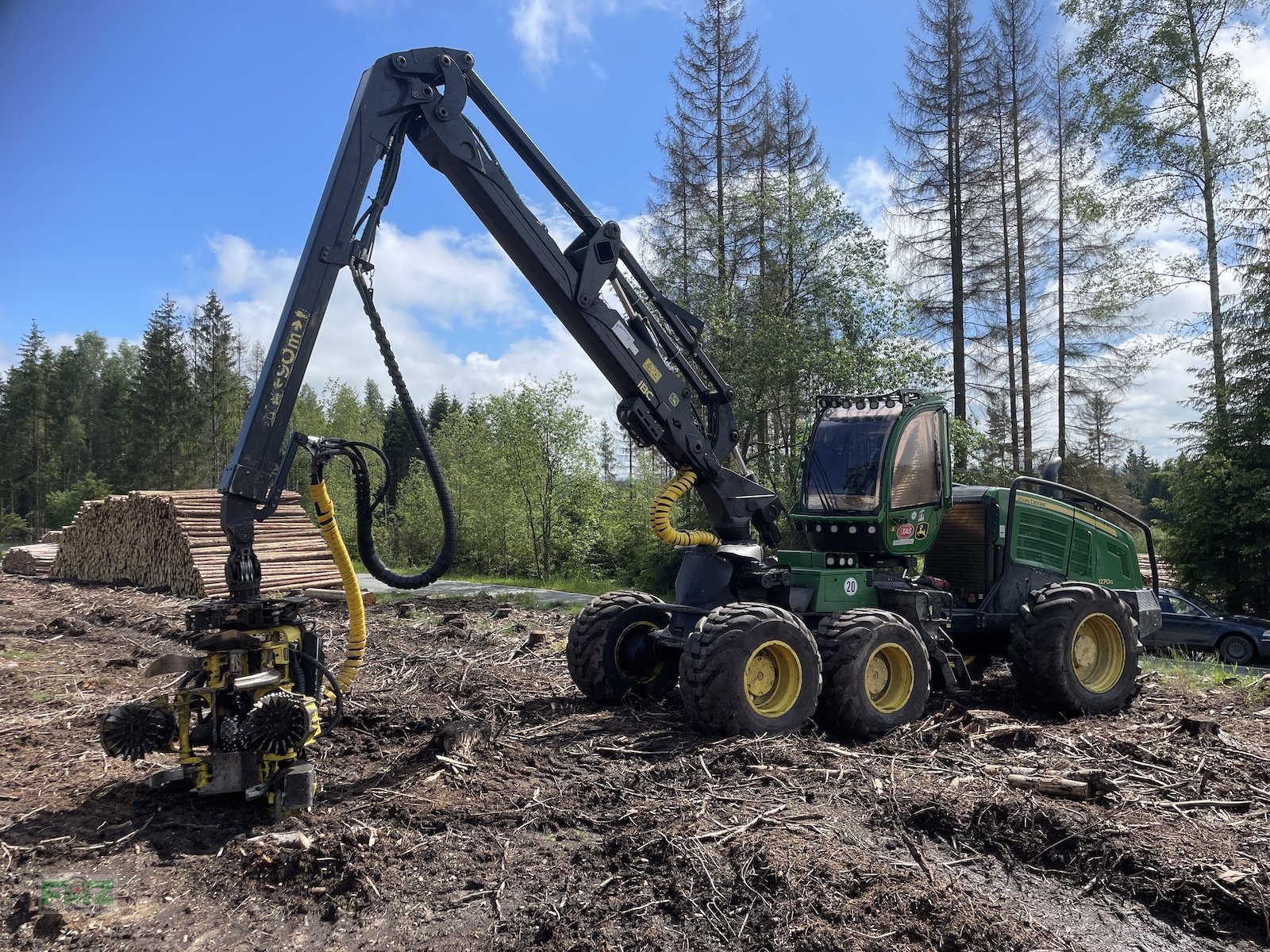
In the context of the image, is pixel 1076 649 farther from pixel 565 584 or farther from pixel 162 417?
pixel 162 417

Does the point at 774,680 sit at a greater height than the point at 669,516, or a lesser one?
lesser

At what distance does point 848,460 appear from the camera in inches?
295

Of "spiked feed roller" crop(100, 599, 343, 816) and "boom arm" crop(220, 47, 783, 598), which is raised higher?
"boom arm" crop(220, 47, 783, 598)

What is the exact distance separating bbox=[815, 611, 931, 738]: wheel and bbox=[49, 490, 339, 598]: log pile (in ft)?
41.3

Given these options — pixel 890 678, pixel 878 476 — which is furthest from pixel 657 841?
pixel 878 476

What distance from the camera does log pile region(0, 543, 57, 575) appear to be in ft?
69.8

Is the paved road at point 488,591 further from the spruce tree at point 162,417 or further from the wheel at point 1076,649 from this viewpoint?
the spruce tree at point 162,417

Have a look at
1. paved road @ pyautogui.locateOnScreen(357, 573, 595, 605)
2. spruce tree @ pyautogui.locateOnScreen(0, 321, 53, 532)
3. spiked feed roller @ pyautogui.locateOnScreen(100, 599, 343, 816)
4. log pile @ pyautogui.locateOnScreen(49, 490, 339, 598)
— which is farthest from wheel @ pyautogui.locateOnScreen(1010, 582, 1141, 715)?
spruce tree @ pyautogui.locateOnScreen(0, 321, 53, 532)

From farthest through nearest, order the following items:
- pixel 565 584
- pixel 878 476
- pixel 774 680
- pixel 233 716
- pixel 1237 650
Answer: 1. pixel 565 584
2. pixel 1237 650
3. pixel 878 476
4. pixel 774 680
5. pixel 233 716

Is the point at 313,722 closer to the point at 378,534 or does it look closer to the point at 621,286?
the point at 621,286

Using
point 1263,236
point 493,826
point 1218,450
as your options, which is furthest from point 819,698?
point 1263,236

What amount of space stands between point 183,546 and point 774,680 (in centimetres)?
1415

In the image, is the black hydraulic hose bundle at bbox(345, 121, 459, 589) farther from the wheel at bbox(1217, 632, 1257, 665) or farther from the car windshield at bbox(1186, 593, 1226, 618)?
the car windshield at bbox(1186, 593, 1226, 618)

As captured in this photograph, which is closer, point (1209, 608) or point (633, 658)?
point (633, 658)
